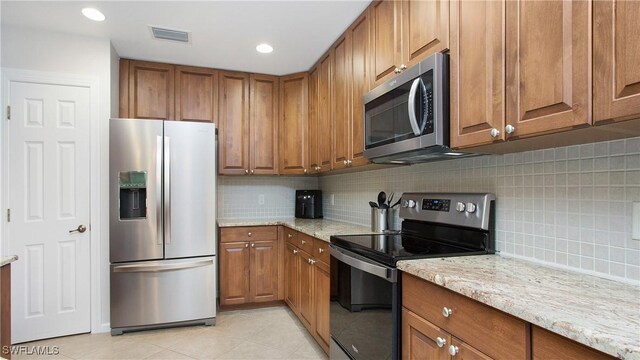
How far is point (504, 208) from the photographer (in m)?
1.61

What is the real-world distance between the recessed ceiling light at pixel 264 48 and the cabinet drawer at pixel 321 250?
1700 millimetres

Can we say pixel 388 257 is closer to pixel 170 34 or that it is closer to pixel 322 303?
pixel 322 303

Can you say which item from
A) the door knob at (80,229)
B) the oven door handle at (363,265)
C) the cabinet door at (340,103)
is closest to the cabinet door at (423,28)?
the cabinet door at (340,103)

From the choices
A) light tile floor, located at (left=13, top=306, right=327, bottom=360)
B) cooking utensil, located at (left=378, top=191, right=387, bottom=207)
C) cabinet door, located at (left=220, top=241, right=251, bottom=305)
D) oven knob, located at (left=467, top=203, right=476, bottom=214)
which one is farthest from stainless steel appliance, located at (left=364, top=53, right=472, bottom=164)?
cabinet door, located at (left=220, top=241, right=251, bottom=305)

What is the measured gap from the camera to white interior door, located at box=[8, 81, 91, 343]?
8.45ft

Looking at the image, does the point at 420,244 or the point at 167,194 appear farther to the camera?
the point at 167,194

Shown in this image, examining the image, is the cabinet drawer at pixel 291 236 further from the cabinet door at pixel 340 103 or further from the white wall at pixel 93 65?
the white wall at pixel 93 65

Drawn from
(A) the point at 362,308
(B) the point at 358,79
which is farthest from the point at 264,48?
(A) the point at 362,308

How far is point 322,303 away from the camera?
232 centimetres

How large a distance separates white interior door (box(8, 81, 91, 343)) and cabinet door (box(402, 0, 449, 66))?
257 cm

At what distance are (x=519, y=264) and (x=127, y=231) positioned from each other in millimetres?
2740

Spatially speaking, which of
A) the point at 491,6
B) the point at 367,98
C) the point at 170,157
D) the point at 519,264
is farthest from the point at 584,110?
the point at 170,157

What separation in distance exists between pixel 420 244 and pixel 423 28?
1.11 m

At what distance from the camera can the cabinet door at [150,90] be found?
317 centimetres
